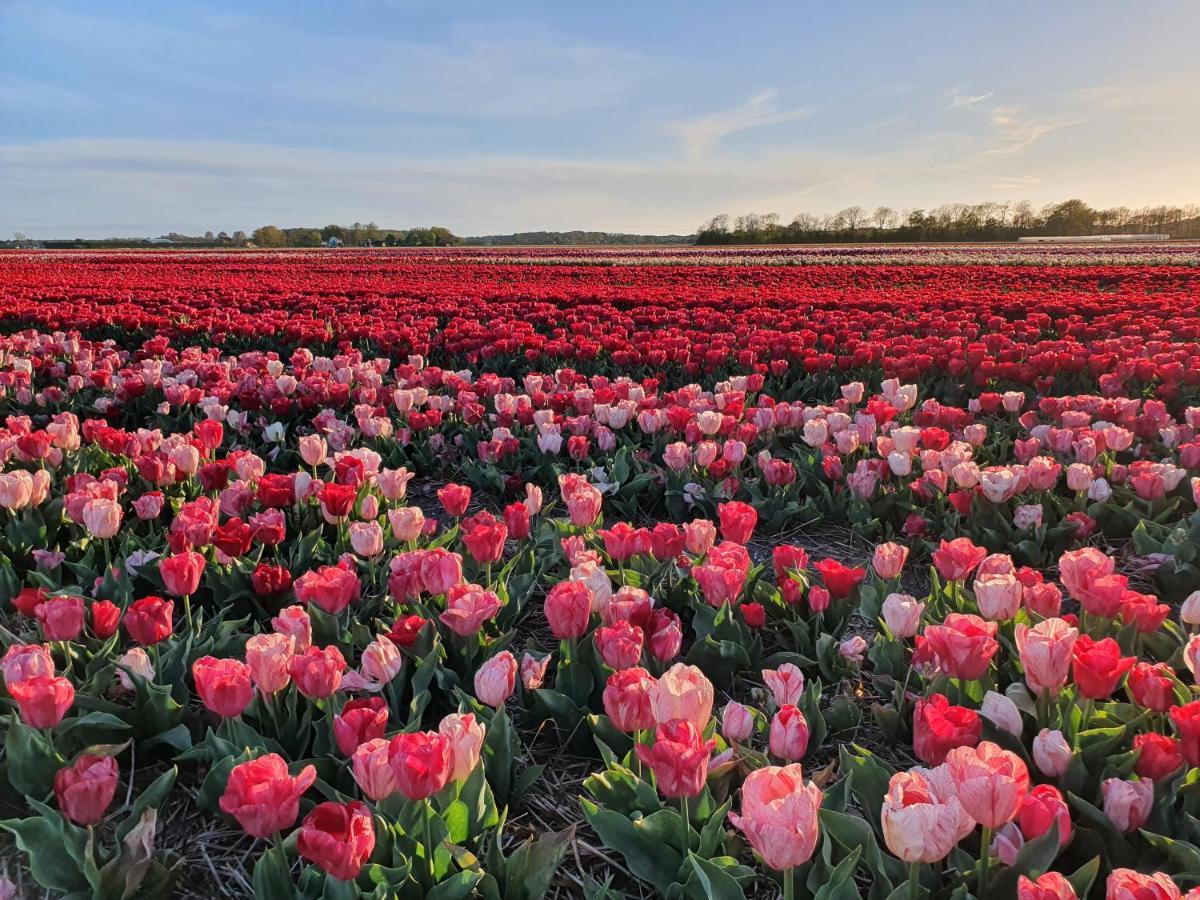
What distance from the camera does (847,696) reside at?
2.35 metres

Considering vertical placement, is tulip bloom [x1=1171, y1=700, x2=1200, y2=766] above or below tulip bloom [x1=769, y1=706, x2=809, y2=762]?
above

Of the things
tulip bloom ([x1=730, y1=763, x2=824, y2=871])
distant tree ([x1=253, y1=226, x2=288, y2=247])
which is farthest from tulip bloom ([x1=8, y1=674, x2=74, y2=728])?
distant tree ([x1=253, y1=226, x2=288, y2=247])

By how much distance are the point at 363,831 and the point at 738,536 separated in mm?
1611

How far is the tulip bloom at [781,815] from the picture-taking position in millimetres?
1255

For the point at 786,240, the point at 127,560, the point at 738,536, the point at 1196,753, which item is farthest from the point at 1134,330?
the point at 786,240

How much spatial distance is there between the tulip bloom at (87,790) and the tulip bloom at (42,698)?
0.59 feet

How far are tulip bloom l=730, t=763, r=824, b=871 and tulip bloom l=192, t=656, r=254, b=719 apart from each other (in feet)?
3.55

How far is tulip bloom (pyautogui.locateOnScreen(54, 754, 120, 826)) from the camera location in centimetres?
155

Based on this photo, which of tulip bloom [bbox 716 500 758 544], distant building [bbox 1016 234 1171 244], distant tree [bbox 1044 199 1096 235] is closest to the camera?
tulip bloom [bbox 716 500 758 544]

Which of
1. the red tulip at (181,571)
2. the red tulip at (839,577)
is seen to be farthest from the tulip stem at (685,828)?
the red tulip at (181,571)

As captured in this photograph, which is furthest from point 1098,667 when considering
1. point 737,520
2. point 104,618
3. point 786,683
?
point 104,618

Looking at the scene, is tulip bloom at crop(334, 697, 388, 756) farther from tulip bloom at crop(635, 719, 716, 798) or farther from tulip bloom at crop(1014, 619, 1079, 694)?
tulip bloom at crop(1014, 619, 1079, 694)

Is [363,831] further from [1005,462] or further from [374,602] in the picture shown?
[1005,462]

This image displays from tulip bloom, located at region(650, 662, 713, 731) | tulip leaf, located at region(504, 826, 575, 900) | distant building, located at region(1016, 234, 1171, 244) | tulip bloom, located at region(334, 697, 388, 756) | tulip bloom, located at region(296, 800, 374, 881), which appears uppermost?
distant building, located at region(1016, 234, 1171, 244)
